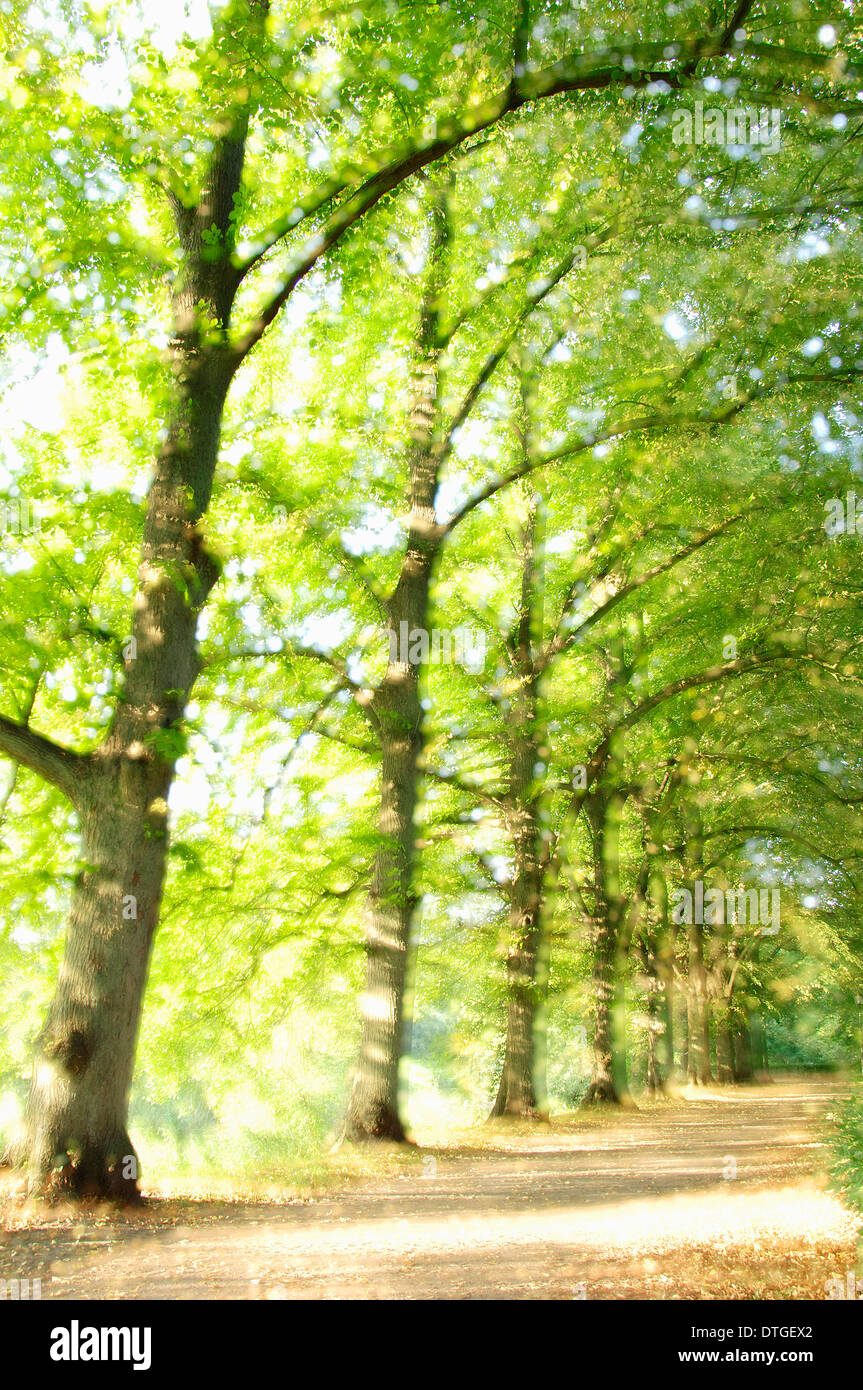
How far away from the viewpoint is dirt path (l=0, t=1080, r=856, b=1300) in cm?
524

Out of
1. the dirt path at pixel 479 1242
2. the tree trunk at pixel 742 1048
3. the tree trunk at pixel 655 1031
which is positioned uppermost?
the dirt path at pixel 479 1242

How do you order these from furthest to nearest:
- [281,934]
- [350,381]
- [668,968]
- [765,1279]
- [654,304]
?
[668,968] → [281,934] → [350,381] → [654,304] → [765,1279]

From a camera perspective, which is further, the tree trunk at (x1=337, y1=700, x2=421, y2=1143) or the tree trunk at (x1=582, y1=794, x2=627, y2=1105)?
the tree trunk at (x1=582, y1=794, x2=627, y2=1105)

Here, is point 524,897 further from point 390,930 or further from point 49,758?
point 49,758

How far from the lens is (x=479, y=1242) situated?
6.48 metres

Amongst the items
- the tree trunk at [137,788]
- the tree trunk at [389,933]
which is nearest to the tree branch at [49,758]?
the tree trunk at [137,788]

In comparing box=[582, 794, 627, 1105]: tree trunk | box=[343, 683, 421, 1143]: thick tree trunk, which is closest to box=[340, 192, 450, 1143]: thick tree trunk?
box=[343, 683, 421, 1143]: thick tree trunk

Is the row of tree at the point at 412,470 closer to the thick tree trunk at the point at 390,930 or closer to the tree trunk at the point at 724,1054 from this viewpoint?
the thick tree trunk at the point at 390,930

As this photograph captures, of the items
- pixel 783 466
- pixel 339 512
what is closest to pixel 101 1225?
pixel 339 512

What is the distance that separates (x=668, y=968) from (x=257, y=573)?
21.2 meters

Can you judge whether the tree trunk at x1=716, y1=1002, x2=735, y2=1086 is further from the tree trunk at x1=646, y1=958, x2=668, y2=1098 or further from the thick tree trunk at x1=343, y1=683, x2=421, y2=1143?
the thick tree trunk at x1=343, y1=683, x2=421, y2=1143

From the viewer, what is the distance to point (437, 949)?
22891 mm

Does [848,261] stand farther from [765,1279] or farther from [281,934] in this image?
[281,934]

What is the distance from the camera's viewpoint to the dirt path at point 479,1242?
524 cm
